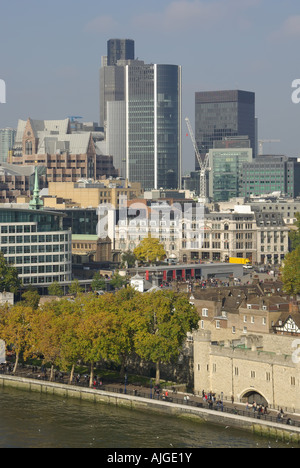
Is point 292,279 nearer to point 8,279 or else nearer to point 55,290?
point 55,290

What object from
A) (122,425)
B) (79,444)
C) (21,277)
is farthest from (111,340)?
(21,277)

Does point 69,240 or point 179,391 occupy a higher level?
point 69,240

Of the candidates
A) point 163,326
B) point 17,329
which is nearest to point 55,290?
point 17,329

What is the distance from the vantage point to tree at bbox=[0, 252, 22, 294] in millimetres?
135875

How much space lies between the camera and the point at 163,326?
94.8 m

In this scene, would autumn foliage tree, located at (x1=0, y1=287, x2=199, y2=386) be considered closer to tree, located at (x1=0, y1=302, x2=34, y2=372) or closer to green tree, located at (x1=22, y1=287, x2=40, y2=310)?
tree, located at (x1=0, y1=302, x2=34, y2=372)

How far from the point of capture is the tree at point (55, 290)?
463ft

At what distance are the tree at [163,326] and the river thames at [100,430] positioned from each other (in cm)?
647

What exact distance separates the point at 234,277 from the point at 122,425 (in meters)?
93.3

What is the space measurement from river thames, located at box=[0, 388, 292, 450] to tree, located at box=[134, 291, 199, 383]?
6.47m

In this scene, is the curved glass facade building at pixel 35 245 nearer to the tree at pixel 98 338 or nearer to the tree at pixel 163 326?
the tree at pixel 98 338

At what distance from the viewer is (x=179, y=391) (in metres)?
94.3
